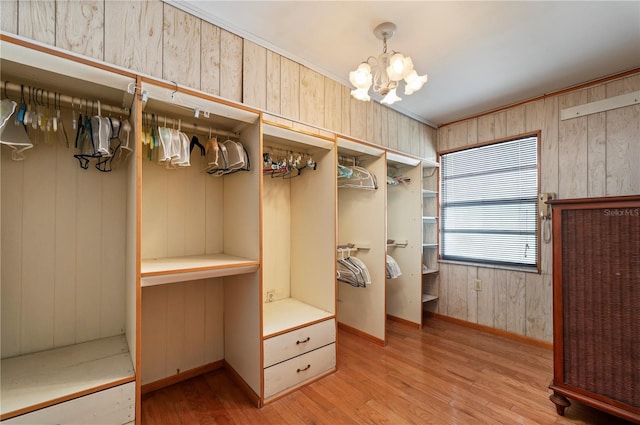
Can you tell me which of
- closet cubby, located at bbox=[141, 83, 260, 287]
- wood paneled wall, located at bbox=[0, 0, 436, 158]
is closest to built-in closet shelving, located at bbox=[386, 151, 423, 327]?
wood paneled wall, located at bbox=[0, 0, 436, 158]

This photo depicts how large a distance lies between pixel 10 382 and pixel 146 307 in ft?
2.36

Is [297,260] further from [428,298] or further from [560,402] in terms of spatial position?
[560,402]

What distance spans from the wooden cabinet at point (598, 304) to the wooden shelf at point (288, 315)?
160cm

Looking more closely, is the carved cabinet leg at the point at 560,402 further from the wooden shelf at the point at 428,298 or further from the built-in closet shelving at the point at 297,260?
the wooden shelf at the point at 428,298

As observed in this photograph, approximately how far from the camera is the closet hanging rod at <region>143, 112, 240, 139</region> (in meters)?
1.79

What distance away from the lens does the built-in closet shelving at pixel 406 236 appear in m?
3.28

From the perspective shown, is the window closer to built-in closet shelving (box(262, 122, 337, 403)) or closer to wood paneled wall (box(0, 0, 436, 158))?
wood paneled wall (box(0, 0, 436, 158))

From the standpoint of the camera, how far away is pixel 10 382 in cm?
133

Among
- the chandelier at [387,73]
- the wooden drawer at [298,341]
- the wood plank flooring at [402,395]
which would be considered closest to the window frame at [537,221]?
the wood plank flooring at [402,395]

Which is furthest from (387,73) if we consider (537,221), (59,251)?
(537,221)

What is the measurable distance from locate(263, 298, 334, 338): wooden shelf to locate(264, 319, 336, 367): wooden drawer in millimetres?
42

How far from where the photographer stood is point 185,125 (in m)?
1.91

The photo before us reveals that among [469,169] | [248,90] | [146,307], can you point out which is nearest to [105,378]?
[146,307]

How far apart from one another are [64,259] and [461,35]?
2.99 meters
